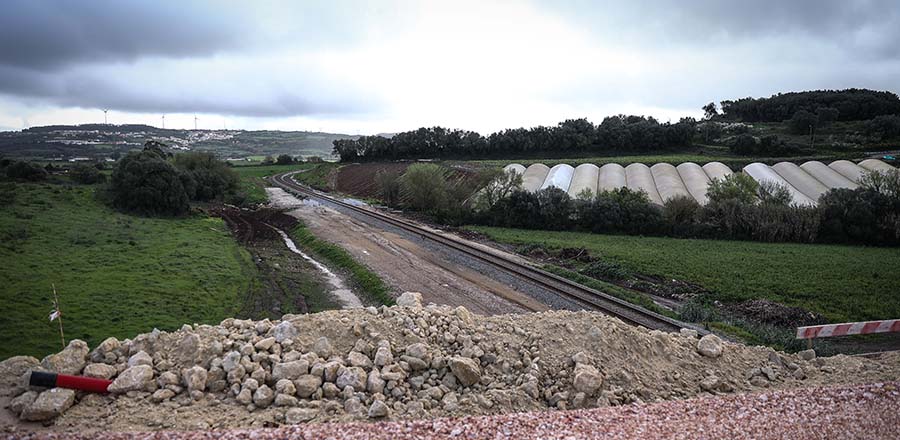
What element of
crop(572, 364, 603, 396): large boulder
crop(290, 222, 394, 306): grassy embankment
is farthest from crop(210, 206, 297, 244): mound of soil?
crop(572, 364, 603, 396): large boulder

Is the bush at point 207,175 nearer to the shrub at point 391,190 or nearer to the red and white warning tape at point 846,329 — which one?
the shrub at point 391,190

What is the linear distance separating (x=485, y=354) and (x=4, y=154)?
55491 millimetres

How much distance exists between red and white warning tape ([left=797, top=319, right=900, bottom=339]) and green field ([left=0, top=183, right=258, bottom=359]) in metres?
19.9

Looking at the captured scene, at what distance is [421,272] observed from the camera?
2631 cm

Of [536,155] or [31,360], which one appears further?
[536,155]

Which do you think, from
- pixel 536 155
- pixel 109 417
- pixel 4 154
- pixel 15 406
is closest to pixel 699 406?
pixel 109 417

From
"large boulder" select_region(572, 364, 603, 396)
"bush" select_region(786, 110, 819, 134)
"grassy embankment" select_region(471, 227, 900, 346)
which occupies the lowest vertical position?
"grassy embankment" select_region(471, 227, 900, 346)

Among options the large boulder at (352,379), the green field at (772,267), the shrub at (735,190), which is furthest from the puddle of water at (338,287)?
the shrub at (735,190)

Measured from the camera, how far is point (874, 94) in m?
102

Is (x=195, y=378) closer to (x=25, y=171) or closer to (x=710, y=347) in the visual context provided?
(x=710, y=347)

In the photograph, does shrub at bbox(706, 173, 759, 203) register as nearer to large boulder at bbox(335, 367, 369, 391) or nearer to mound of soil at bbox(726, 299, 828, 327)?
mound of soil at bbox(726, 299, 828, 327)

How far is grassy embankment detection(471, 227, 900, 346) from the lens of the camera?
68.4 feet

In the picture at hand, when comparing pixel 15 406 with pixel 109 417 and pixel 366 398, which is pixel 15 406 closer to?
pixel 109 417

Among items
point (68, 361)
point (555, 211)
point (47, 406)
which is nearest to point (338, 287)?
point (68, 361)
